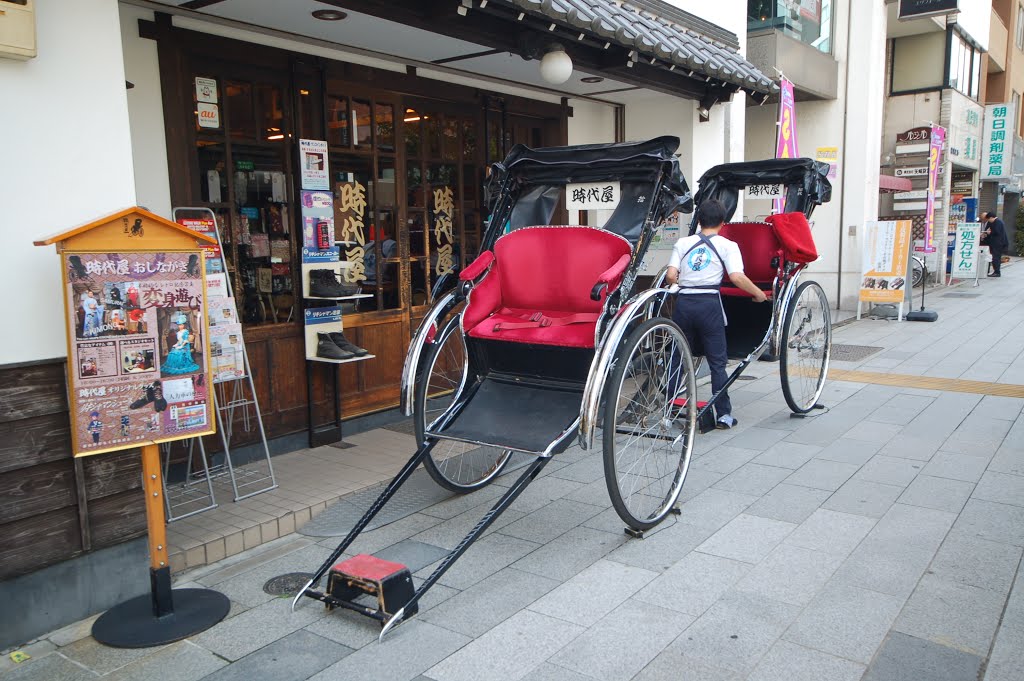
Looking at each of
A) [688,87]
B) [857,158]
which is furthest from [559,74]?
[857,158]

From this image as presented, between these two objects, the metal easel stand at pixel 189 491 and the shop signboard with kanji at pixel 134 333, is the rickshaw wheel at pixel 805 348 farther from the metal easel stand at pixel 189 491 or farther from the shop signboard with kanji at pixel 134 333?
the shop signboard with kanji at pixel 134 333

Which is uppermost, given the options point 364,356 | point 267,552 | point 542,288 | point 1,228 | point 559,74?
point 559,74

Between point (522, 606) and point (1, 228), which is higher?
point (1, 228)

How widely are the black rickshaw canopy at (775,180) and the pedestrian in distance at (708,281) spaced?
3.10 feet

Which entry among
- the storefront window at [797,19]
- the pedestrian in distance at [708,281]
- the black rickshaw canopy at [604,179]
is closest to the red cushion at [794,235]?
the pedestrian in distance at [708,281]

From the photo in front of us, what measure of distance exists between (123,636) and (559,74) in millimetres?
4417

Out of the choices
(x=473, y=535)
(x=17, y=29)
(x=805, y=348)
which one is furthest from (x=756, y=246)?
(x=17, y=29)

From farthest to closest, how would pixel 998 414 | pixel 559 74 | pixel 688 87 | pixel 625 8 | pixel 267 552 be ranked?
1. pixel 688 87
2. pixel 625 8
3. pixel 998 414
4. pixel 559 74
5. pixel 267 552

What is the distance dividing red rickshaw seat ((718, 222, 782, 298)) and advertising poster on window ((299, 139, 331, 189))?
3299 mm

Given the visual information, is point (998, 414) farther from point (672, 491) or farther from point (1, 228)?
point (1, 228)

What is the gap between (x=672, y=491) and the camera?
14.0 feet

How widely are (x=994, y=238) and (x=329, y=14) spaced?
19783 millimetres

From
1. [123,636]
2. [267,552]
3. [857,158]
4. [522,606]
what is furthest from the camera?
[857,158]

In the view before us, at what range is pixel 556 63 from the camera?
5438 mm
